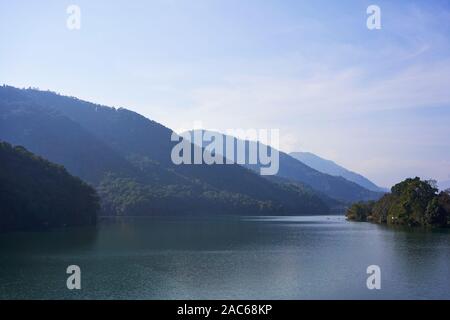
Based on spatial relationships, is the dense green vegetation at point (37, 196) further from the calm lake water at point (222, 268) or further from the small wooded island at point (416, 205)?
the small wooded island at point (416, 205)

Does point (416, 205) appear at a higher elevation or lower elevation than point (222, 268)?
higher

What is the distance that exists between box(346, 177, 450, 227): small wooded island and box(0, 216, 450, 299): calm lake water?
3239 centimetres

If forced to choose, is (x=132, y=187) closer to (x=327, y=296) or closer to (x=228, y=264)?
(x=228, y=264)

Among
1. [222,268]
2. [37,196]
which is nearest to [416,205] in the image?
[222,268]

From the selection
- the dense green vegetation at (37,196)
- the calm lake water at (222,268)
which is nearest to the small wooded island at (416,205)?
the calm lake water at (222,268)

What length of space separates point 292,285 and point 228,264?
37.7 ft

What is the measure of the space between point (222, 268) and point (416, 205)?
73.5 metres

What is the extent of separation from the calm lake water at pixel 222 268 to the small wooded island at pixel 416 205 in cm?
3239

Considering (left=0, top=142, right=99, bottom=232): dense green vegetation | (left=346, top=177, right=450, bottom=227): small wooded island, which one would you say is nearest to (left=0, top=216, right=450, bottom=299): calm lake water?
(left=0, top=142, right=99, bottom=232): dense green vegetation

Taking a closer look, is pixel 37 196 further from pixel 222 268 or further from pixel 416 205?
pixel 416 205

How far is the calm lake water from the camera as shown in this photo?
3531 cm

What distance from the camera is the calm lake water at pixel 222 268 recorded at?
1390 inches

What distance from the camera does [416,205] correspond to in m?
108
